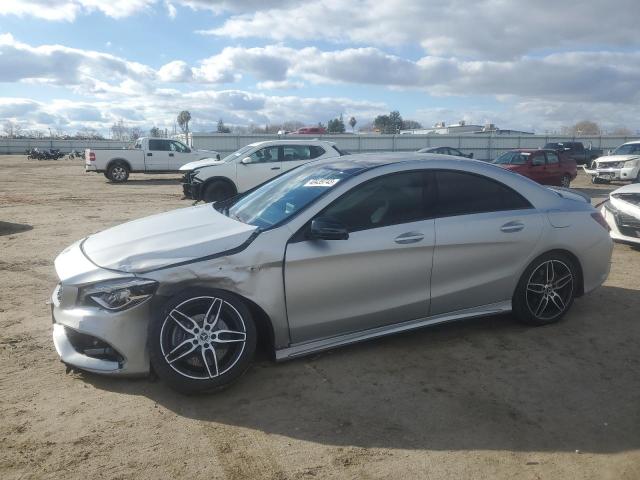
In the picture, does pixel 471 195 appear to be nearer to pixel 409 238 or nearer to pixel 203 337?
pixel 409 238

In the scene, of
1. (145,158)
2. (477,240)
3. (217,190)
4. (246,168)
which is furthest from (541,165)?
(145,158)

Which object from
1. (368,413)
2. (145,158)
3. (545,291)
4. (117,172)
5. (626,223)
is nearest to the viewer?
(368,413)

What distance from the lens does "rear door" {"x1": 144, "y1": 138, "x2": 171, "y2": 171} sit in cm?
2330

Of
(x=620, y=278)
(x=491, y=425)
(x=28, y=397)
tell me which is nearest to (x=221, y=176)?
(x=620, y=278)

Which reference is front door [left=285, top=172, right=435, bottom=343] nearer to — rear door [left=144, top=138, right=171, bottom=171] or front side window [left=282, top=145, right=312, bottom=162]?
front side window [left=282, top=145, right=312, bottom=162]

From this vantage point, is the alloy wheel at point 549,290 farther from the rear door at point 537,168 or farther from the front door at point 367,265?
the rear door at point 537,168

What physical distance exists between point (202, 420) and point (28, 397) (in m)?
1.22

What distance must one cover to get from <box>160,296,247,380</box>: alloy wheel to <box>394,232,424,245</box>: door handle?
1.34 metres

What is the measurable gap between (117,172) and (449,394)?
22.1m

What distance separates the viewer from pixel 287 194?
173 inches

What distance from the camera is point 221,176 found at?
46.3 ft

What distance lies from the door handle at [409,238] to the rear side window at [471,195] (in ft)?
1.05

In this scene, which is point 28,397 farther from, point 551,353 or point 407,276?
point 551,353

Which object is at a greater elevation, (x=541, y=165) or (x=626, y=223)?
(x=541, y=165)
